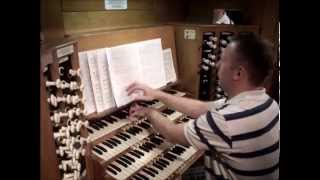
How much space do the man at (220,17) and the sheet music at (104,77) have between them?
688 millimetres

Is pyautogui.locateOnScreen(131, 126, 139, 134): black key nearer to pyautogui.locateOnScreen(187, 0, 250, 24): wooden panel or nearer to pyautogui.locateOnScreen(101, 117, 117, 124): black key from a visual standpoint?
pyautogui.locateOnScreen(101, 117, 117, 124): black key

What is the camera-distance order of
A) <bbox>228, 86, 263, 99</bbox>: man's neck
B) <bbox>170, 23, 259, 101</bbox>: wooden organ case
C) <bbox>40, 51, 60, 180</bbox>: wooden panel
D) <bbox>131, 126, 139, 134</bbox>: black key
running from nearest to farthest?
1. <bbox>40, 51, 60, 180</bbox>: wooden panel
2. <bbox>228, 86, 263, 99</bbox>: man's neck
3. <bbox>131, 126, 139, 134</bbox>: black key
4. <bbox>170, 23, 259, 101</bbox>: wooden organ case

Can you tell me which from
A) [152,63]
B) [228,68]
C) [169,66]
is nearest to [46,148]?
[228,68]

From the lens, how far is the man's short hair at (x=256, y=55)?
0.87 meters

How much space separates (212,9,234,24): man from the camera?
1.59 meters

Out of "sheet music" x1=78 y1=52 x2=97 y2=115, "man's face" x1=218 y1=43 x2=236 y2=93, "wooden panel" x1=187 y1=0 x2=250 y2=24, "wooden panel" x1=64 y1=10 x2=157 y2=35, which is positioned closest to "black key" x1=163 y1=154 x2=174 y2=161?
"sheet music" x1=78 y1=52 x2=97 y2=115

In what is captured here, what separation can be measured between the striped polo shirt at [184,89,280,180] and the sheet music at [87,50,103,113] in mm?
355

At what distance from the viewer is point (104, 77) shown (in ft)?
3.76
